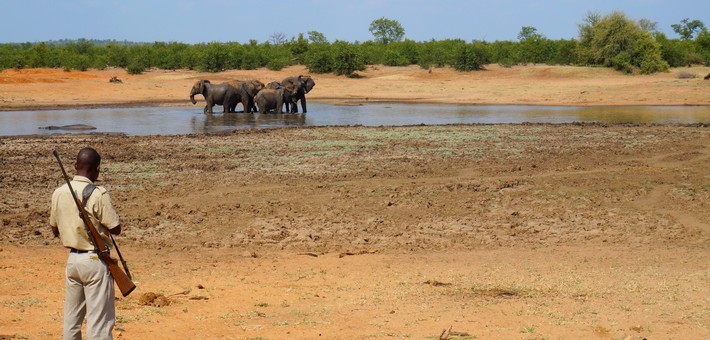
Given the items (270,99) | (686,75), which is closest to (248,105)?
(270,99)

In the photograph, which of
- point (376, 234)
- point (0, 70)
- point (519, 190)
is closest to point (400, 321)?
point (376, 234)

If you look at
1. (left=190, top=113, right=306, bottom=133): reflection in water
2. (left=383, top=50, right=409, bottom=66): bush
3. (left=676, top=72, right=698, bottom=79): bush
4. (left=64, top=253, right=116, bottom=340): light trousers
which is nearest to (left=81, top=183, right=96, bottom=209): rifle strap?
(left=64, top=253, right=116, bottom=340): light trousers

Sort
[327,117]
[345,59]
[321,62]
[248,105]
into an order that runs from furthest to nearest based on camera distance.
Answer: [321,62], [345,59], [248,105], [327,117]

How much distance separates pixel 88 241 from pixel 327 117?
2455 cm

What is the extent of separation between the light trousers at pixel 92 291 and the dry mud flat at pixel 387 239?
1.26m

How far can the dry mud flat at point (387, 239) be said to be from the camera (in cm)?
774

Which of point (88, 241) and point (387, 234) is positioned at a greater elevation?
point (88, 241)

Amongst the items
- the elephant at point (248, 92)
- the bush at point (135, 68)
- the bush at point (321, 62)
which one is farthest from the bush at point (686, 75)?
the bush at point (135, 68)

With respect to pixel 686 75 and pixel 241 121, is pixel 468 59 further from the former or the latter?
pixel 241 121

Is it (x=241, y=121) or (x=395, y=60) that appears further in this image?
(x=395, y=60)

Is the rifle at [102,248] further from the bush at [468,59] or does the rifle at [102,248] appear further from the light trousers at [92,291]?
the bush at [468,59]

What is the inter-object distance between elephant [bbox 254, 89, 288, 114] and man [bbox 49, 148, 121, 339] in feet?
89.5

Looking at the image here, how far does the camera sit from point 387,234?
11.8 m

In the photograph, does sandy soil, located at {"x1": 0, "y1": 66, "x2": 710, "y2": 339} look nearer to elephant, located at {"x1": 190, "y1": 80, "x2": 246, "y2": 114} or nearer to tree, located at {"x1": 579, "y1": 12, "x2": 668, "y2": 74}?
elephant, located at {"x1": 190, "y1": 80, "x2": 246, "y2": 114}
